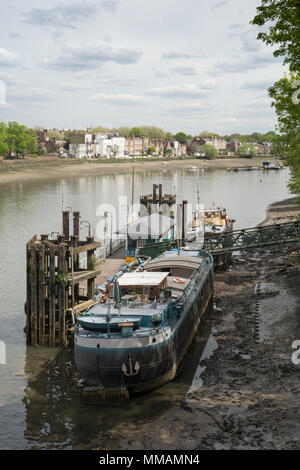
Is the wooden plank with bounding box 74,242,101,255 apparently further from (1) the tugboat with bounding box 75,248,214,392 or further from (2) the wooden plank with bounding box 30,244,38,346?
(1) the tugboat with bounding box 75,248,214,392

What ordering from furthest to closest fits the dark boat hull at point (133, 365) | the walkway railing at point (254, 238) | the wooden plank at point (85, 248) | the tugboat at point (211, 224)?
the tugboat at point (211, 224), the walkway railing at point (254, 238), the wooden plank at point (85, 248), the dark boat hull at point (133, 365)

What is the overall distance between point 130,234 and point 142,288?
45.5 ft

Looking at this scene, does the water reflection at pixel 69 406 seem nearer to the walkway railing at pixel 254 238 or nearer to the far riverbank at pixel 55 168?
the walkway railing at pixel 254 238

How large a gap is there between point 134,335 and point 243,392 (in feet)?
13.4

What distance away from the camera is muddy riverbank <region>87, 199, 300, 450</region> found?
14992mm

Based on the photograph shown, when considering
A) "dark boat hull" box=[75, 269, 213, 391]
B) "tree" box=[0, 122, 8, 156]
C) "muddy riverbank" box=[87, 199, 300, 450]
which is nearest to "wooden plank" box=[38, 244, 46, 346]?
"dark boat hull" box=[75, 269, 213, 391]

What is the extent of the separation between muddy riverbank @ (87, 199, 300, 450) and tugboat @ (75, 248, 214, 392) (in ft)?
4.68

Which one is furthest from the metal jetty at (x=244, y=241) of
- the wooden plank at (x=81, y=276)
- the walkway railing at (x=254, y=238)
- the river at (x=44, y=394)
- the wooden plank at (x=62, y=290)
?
the wooden plank at (x=62, y=290)

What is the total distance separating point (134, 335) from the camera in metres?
17.5

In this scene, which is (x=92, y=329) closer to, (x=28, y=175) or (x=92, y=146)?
(x=28, y=175)

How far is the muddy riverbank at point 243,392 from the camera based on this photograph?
1499 centimetres

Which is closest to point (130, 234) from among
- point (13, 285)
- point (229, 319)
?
point (13, 285)

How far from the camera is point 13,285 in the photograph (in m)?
32.4

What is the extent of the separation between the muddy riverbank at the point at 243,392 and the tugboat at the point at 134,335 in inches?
56.1
